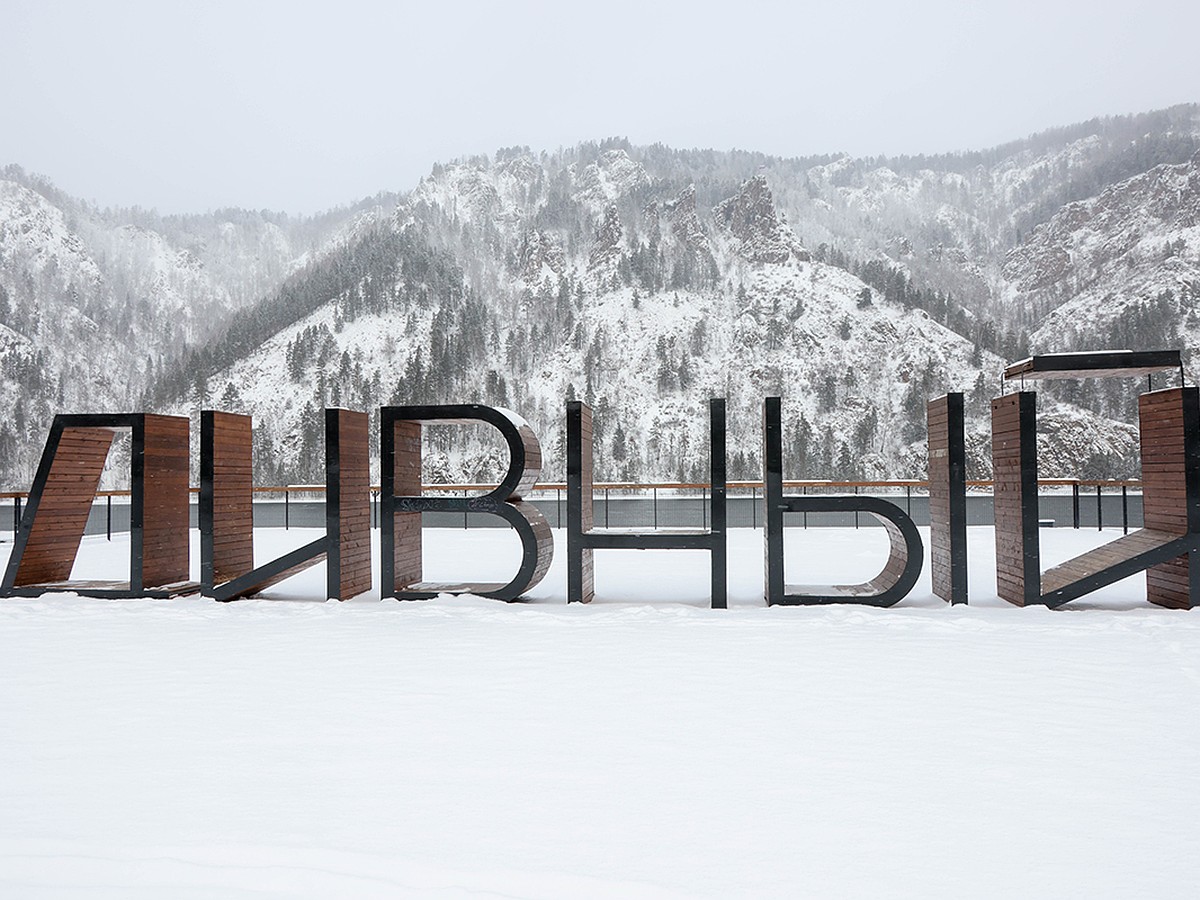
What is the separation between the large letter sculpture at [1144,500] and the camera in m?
6.36

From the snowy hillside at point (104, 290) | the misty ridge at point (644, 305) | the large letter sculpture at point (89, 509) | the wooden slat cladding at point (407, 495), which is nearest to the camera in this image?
the large letter sculpture at point (89, 509)

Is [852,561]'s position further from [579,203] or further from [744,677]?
[579,203]

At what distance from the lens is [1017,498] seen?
670cm

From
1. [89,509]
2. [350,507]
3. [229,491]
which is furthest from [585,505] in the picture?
[89,509]

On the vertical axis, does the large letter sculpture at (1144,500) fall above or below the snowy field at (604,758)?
above

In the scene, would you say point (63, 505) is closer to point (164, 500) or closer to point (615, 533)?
A: point (164, 500)

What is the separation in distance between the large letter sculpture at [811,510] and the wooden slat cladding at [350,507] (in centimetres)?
366

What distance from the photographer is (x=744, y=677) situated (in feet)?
14.8

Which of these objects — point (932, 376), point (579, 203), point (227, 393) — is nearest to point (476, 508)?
point (932, 376)

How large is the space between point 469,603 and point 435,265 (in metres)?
79.1

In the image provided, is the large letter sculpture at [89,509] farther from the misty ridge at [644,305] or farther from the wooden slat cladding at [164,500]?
the misty ridge at [644,305]

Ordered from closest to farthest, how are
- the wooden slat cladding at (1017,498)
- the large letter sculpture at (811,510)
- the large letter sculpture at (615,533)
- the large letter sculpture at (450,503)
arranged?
the wooden slat cladding at (1017,498) → the large letter sculpture at (811,510) → the large letter sculpture at (615,533) → the large letter sculpture at (450,503)

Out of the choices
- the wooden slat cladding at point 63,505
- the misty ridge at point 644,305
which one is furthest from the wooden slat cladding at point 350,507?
the misty ridge at point 644,305

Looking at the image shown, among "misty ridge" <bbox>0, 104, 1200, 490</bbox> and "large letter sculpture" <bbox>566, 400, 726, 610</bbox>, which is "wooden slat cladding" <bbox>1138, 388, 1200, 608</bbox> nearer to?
"large letter sculpture" <bbox>566, 400, 726, 610</bbox>
